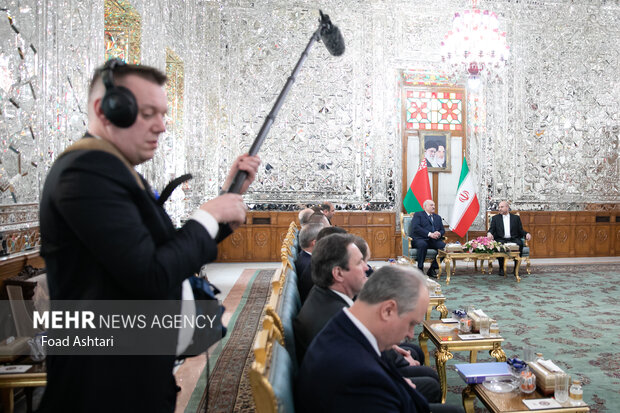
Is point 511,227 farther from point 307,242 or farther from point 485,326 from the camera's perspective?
→ point 307,242

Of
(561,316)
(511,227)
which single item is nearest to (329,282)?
(561,316)

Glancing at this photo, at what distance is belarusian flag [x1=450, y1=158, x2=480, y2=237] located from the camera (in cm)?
784

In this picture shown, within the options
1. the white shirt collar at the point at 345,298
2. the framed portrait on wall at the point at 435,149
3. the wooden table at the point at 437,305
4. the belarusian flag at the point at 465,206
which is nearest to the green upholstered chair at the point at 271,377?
the white shirt collar at the point at 345,298

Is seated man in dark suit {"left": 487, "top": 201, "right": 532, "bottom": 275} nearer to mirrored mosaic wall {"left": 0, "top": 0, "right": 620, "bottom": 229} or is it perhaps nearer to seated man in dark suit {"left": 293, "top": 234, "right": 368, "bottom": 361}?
mirrored mosaic wall {"left": 0, "top": 0, "right": 620, "bottom": 229}

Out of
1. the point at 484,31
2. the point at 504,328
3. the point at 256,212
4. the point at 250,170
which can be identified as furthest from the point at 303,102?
the point at 250,170

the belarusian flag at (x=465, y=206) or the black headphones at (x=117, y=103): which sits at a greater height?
the black headphones at (x=117, y=103)

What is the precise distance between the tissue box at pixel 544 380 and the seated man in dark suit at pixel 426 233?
15.8ft

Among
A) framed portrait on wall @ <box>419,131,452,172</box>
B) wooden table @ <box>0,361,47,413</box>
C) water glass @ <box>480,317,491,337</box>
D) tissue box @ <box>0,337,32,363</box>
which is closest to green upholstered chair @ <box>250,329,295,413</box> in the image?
wooden table @ <box>0,361,47,413</box>

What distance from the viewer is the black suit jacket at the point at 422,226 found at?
713 cm

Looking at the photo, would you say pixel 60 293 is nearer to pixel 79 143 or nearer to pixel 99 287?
pixel 99 287

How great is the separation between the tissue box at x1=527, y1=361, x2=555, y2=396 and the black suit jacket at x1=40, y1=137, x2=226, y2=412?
6.33ft

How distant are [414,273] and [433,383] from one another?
1.04 m

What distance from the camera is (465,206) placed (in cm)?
784

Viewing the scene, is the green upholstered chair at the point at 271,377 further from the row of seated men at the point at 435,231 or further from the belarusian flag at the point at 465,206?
the belarusian flag at the point at 465,206
